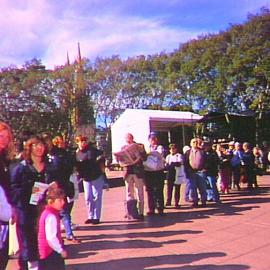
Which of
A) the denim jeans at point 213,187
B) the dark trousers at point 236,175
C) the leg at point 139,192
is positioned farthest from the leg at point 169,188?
the dark trousers at point 236,175

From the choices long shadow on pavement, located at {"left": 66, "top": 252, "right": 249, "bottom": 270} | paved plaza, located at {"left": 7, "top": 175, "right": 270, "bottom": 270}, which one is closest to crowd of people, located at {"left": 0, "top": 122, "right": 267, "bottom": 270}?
paved plaza, located at {"left": 7, "top": 175, "right": 270, "bottom": 270}

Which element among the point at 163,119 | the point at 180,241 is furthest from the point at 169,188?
the point at 163,119

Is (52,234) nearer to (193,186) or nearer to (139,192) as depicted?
(139,192)

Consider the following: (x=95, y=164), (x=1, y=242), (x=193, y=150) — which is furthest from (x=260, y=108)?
(x=1, y=242)

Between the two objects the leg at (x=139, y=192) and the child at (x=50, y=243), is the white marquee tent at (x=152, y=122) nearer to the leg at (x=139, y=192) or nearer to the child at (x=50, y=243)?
the leg at (x=139, y=192)

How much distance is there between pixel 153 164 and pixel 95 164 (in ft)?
4.62

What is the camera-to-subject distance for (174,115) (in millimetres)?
27031

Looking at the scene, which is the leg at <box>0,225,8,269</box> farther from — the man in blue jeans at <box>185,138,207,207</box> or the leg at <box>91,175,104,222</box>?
the man in blue jeans at <box>185,138,207,207</box>

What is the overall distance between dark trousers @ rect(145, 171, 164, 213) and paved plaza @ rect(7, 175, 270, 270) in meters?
0.34

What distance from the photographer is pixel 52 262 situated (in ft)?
15.9

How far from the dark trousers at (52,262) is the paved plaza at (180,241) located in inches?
47.2

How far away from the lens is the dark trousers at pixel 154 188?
32.2 ft

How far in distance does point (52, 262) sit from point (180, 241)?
2868 millimetres

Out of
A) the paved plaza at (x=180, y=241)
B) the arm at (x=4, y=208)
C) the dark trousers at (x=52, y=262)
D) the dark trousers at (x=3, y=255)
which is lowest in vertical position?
the paved plaza at (x=180, y=241)
